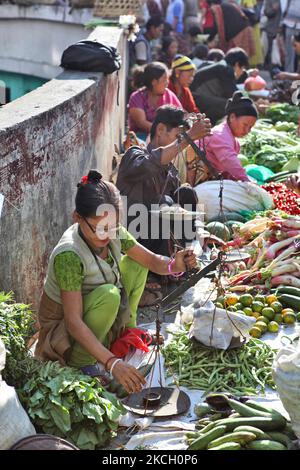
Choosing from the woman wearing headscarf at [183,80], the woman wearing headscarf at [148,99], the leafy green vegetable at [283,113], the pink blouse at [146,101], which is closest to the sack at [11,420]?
the woman wearing headscarf at [148,99]

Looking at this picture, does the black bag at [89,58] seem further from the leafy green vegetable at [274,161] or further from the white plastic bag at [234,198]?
the leafy green vegetable at [274,161]

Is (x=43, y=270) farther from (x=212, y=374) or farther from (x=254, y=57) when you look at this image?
(x=254, y=57)

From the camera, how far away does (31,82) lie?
47.2ft

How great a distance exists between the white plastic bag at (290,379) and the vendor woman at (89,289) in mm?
702

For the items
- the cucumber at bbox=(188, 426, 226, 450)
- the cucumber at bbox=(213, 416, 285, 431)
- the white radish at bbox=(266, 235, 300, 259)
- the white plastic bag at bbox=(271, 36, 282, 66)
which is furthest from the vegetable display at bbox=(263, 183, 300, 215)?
the white plastic bag at bbox=(271, 36, 282, 66)

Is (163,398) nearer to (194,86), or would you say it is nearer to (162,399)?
(162,399)

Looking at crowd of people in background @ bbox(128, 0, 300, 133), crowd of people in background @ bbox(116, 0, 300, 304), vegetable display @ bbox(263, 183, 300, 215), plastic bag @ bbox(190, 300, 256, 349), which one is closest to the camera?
plastic bag @ bbox(190, 300, 256, 349)

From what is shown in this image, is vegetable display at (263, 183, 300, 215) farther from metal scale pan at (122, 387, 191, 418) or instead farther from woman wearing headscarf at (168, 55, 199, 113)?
metal scale pan at (122, 387, 191, 418)

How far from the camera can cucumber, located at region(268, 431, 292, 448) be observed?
359 cm

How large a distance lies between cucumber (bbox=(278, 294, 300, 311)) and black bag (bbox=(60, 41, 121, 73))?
2843 mm

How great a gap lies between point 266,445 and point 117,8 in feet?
29.4

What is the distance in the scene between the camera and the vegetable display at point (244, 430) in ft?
11.7

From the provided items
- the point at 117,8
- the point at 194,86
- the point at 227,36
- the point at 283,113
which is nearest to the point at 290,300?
the point at 194,86

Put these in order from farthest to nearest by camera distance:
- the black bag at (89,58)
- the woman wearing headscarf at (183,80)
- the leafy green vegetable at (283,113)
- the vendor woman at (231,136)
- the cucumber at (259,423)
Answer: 1. the leafy green vegetable at (283,113)
2. the woman wearing headscarf at (183,80)
3. the vendor woman at (231,136)
4. the black bag at (89,58)
5. the cucumber at (259,423)
